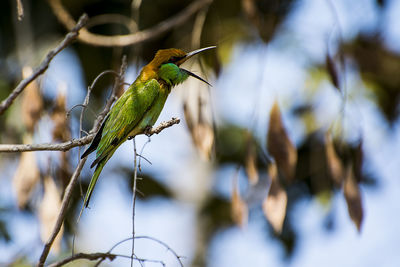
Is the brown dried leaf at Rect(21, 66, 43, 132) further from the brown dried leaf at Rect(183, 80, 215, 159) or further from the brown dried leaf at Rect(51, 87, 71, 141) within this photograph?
the brown dried leaf at Rect(183, 80, 215, 159)

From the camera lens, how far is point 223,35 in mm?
5422

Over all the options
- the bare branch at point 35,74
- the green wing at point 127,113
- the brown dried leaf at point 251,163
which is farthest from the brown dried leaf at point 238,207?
the bare branch at point 35,74

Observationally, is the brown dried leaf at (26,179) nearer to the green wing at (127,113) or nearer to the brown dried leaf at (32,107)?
the brown dried leaf at (32,107)

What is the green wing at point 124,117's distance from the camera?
2.63 metres

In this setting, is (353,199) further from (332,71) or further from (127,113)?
(127,113)

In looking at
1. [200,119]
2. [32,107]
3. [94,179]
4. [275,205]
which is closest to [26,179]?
[32,107]

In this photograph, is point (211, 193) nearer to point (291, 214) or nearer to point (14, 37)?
point (291, 214)

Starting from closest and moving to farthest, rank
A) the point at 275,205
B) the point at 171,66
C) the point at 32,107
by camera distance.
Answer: the point at 275,205
the point at 32,107
the point at 171,66

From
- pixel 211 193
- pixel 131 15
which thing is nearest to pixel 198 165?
pixel 211 193

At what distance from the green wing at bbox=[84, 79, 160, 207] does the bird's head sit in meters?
0.12

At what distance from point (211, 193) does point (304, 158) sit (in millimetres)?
1764

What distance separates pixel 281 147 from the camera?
2.98 meters

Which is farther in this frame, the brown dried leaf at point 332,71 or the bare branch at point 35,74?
the brown dried leaf at point 332,71

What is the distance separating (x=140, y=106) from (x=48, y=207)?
0.73 meters
